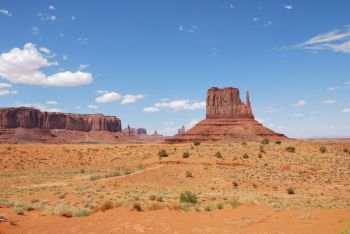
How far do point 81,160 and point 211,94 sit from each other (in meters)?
84.6

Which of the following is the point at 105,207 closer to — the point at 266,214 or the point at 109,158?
the point at 266,214

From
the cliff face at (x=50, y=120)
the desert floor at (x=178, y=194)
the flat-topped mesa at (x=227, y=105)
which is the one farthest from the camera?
the cliff face at (x=50, y=120)

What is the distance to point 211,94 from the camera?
5212 inches

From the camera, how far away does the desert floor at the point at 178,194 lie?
44.7 feet

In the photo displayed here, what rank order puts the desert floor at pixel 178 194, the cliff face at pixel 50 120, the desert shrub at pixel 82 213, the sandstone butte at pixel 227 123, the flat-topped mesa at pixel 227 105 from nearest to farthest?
1. the desert floor at pixel 178 194
2. the desert shrub at pixel 82 213
3. the sandstone butte at pixel 227 123
4. the flat-topped mesa at pixel 227 105
5. the cliff face at pixel 50 120

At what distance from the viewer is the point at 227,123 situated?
117m

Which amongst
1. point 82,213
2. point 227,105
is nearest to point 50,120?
point 227,105

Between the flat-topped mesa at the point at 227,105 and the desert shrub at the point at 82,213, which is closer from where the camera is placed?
the desert shrub at the point at 82,213

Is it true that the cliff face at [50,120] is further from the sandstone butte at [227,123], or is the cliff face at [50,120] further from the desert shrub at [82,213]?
the desert shrub at [82,213]

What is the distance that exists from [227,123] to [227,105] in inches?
519

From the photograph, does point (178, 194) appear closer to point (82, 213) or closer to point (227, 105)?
point (82, 213)

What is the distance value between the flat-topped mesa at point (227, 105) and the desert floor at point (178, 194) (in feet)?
238

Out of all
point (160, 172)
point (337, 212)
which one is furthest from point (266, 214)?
point (160, 172)

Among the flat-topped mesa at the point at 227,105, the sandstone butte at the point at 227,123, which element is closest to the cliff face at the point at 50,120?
the sandstone butte at the point at 227,123
